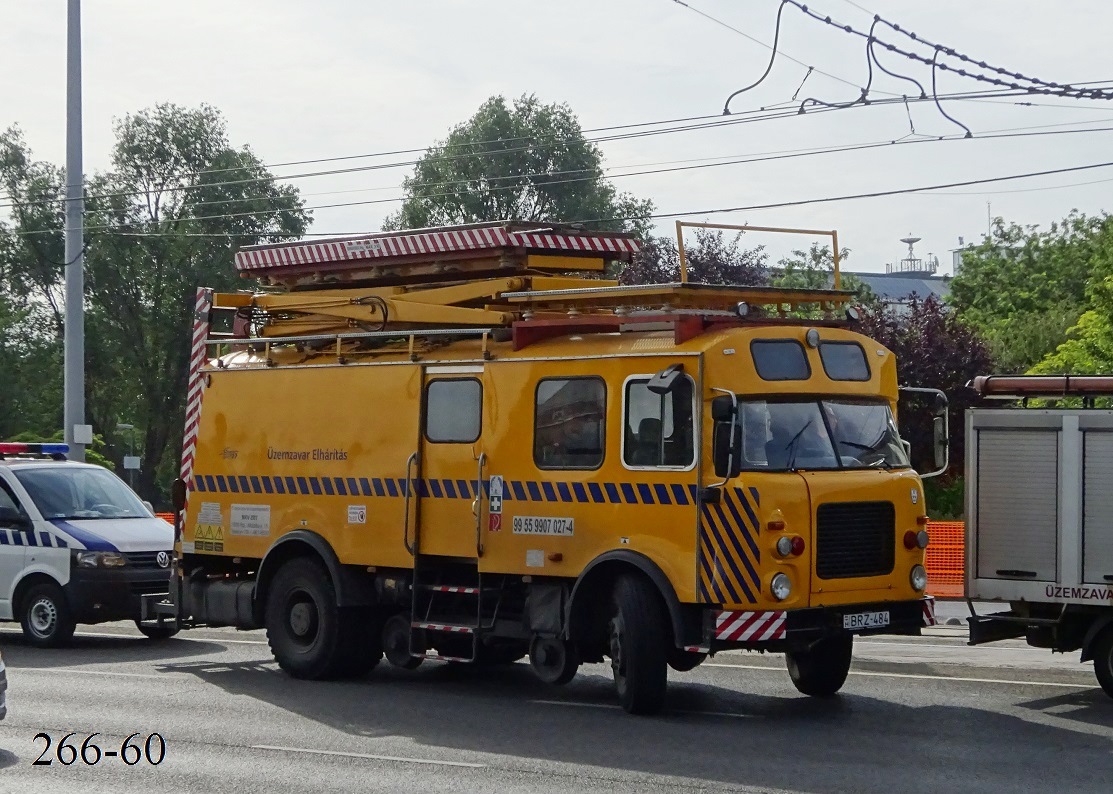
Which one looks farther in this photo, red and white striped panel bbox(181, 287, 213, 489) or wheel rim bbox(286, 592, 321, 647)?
red and white striped panel bbox(181, 287, 213, 489)

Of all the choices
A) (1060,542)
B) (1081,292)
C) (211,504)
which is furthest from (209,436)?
(1081,292)

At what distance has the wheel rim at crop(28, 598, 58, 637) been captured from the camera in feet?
53.5

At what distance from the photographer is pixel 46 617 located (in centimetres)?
1641

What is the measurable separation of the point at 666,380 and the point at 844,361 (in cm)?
171

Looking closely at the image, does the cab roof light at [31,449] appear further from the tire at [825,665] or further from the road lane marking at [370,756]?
the tire at [825,665]

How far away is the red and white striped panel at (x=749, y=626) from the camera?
1073 centimetres

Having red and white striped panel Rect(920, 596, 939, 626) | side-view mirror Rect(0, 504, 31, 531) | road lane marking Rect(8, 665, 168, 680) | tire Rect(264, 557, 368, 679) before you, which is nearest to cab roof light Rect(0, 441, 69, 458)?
side-view mirror Rect(0, 504, 31, 531)

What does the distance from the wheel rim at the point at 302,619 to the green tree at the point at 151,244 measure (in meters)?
45.7

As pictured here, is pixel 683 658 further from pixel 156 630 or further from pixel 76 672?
pixel 156 630

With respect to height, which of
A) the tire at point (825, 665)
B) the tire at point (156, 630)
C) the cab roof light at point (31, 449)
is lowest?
the tire at point (156, 630)

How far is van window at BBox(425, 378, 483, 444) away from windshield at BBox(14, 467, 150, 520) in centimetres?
591

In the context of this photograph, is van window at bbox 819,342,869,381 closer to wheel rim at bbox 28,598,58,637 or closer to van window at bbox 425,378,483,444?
van window at bbox 425,378,483,444

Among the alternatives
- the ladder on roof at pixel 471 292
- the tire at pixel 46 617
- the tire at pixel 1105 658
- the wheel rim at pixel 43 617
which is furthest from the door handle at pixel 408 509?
the tire at pixel 1105 658
